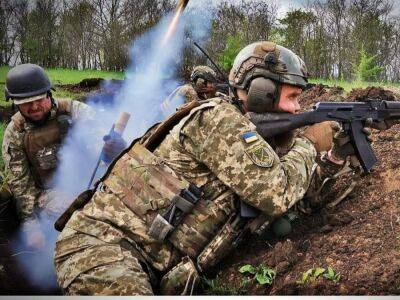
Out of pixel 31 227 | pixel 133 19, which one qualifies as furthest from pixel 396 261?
pixel 31 227

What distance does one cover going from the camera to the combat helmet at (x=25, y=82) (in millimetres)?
4648

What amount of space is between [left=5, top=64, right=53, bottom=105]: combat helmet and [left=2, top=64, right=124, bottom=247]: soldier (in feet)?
0.72

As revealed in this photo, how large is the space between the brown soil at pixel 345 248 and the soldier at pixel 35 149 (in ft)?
7.42

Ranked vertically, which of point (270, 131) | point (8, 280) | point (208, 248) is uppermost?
point (270, 131)

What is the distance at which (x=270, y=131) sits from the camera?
3.43 m

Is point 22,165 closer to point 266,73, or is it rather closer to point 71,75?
point 71,75

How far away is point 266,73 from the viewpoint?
3408mm

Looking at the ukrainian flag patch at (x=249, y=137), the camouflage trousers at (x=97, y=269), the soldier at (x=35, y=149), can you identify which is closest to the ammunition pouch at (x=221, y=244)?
the camouflage trousers at (x=97, y=269)

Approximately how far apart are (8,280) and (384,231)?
278 centimetres

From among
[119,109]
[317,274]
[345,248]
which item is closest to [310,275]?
[317,274]

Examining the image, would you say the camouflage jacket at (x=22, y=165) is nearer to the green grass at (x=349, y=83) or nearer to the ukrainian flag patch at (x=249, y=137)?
the green grass at (x=349, y=83)

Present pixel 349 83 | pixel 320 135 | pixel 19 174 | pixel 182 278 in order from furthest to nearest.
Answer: pixel 19 174 < pixel 349 83 < pixel 320 135 < pixel 182 278

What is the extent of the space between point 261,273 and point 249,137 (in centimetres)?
81

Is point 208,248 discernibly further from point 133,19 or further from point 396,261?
point 133,19
